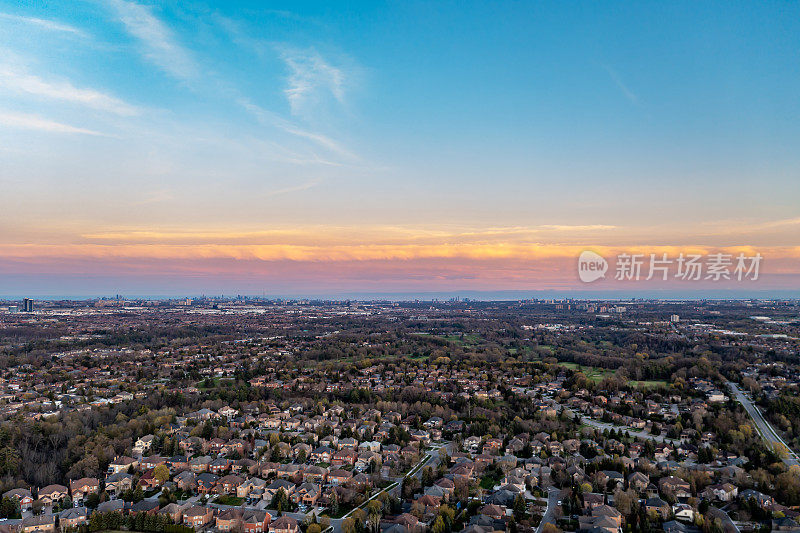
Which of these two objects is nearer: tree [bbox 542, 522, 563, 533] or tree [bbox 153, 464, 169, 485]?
tree [bbox 542, 522, 563, 533]

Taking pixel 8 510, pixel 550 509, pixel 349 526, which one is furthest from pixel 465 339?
pixel 8 510

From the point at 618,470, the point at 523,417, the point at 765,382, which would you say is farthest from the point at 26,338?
the point at 765,382

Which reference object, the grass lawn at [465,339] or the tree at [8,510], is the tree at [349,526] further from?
the grass lawn at [465,339]

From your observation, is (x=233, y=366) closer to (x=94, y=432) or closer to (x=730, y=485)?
(x=94, y=432)

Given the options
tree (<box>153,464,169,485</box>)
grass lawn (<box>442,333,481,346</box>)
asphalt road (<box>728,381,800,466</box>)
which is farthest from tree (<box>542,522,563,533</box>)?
grass lawn (<box>442,333,481,346</box>)

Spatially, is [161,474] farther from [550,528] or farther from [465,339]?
[465,339]

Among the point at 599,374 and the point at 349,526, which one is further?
the point at 599,374

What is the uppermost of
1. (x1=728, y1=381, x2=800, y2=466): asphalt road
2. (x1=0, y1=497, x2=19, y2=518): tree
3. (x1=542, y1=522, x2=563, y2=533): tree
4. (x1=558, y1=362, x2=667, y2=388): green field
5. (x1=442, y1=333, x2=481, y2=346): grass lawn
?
(x1=728, y1=381, x2=800, y2=466): asphalt road

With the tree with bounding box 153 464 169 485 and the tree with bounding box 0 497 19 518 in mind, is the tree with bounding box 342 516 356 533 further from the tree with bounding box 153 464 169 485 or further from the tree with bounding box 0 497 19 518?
the tree with bounding box 0 497 19 518
